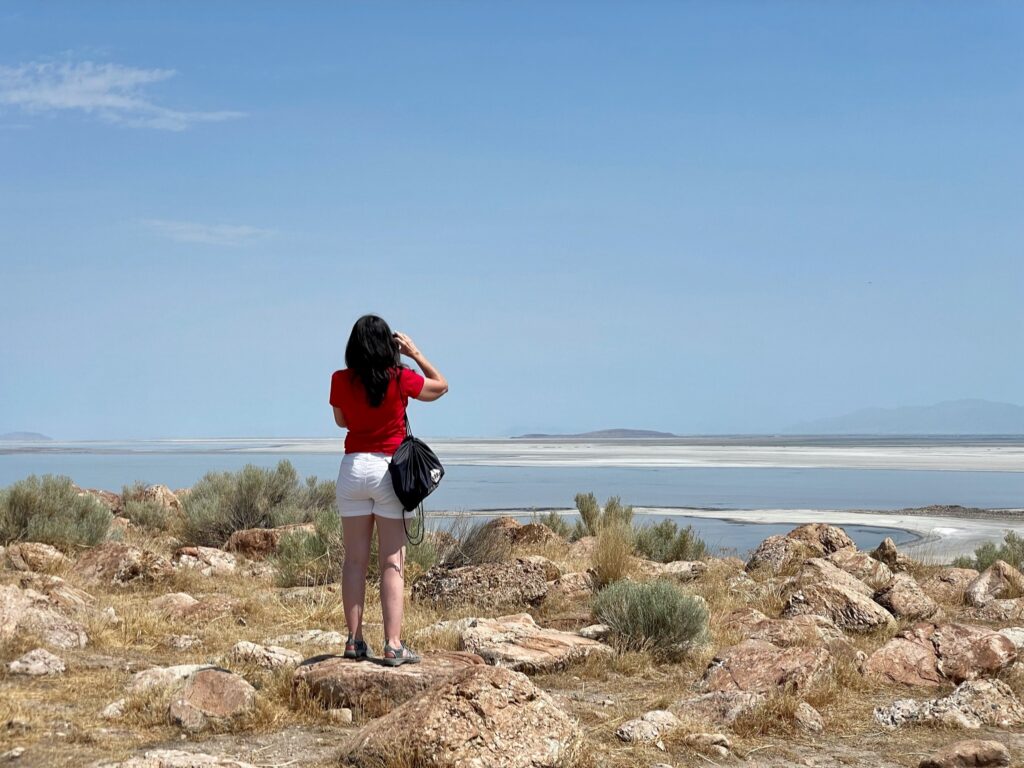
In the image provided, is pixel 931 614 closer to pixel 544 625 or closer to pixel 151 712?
pixel 544 625

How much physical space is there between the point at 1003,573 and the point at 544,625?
18.2 ft

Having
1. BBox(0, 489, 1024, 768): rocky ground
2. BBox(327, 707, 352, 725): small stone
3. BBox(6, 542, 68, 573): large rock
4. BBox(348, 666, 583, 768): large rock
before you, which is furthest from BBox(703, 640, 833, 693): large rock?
BBox(6, 542, 68, 573): large rock

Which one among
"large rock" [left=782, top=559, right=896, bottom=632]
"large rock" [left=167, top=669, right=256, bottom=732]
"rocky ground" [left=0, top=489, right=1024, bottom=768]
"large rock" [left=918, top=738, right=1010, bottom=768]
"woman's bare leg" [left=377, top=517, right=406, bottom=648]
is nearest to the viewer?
"rocky ground" [left=0, top=489, right=1024, bottom=768]

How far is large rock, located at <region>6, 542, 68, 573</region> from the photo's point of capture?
9977 mm

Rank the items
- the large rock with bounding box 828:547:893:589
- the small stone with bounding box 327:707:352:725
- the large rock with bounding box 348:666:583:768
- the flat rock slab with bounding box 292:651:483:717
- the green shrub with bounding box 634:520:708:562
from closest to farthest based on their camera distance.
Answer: the large rock with bounding box 348:666:583:768
the small stone with bounding box 327:707:352:725
the flat rock slab with bounding box 292:651:483:717
the large rock with bounding box 828:547:893:589
the green shrub with bounding box 634:520:708:562

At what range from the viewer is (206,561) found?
11391 millimetres

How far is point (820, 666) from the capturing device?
21.9 feet

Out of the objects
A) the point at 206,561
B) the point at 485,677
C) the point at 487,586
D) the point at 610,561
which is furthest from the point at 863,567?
the point at 485,677

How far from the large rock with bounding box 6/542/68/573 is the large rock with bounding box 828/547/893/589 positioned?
26.4ft

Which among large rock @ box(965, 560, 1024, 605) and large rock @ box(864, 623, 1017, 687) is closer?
large rock @ box(864, 623, 1017, 687)

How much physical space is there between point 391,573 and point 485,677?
133 centimetres

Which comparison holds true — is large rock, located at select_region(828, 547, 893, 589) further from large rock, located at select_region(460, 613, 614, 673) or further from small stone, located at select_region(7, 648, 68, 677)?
small stone, located at select_region(7, 648, 68, 677)

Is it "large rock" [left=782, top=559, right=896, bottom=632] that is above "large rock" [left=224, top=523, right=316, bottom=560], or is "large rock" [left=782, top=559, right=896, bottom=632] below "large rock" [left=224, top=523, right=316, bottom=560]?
below

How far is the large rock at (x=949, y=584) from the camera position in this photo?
37.1 feet
